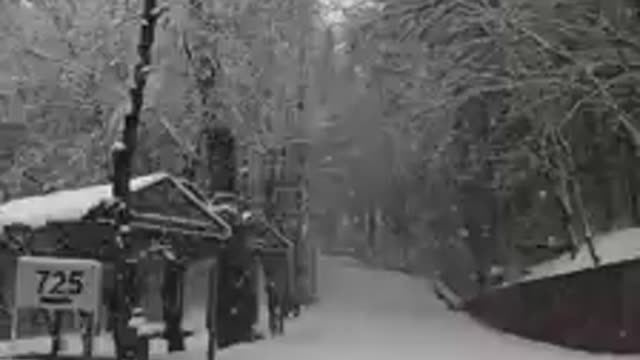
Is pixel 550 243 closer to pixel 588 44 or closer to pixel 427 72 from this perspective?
pixel 427 72

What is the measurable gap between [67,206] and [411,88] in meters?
17.8

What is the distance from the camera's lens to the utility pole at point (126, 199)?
666 inches

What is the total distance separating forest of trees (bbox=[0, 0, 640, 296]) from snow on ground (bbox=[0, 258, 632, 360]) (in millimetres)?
3230

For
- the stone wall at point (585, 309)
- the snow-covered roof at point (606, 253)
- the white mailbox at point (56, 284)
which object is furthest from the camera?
the snow-covered roof at point (606, 253)

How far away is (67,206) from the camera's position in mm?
17766

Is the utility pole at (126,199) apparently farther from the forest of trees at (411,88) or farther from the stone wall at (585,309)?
the stone wall at (585,309)

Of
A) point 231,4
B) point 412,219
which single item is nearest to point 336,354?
point 231,4

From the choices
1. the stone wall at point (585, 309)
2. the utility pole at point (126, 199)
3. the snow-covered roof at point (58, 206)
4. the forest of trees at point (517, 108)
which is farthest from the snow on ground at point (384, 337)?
the snow-covered roof at point (58, 206)

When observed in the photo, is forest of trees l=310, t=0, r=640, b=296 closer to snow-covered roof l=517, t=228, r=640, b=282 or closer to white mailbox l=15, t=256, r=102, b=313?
snow-covered roof l=517, t=228, r=640, b=282

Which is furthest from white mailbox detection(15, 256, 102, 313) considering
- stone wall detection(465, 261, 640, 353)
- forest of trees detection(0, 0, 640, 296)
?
stone wall detection(465, 261, 640, 353)

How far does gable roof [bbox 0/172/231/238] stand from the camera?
17453mm

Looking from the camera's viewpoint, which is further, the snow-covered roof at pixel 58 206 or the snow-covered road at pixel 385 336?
the snow-covered road at pixel 385 336

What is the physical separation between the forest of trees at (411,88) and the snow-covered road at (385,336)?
10.5ft

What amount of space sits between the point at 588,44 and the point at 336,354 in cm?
789
